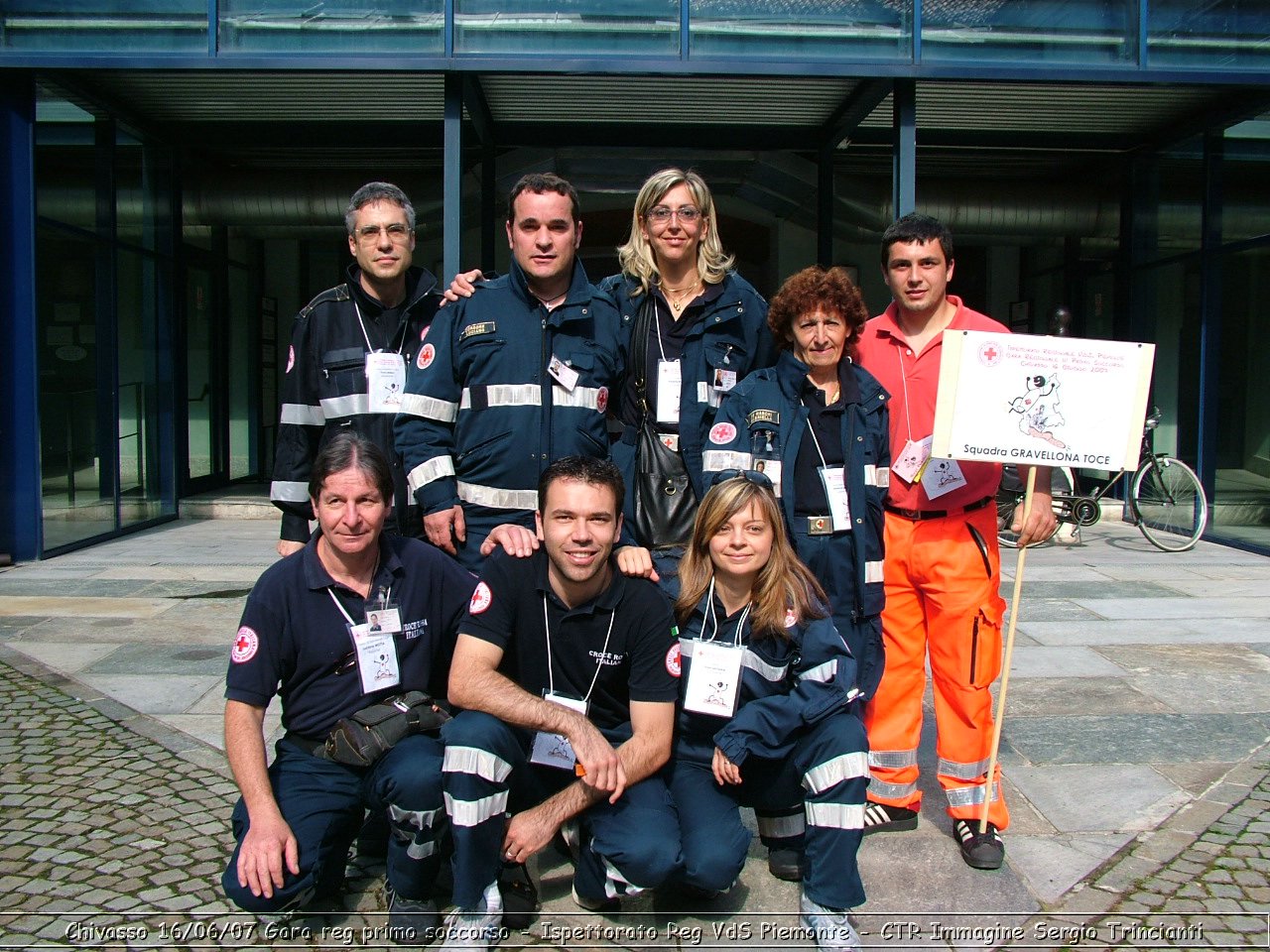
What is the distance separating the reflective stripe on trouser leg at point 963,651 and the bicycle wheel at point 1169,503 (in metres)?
6.44

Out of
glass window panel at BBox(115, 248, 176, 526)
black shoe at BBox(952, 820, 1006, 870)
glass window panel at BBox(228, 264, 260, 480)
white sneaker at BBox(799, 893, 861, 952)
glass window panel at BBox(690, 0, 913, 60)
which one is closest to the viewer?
white sneaker at BBox(799, 893, 861, 952)

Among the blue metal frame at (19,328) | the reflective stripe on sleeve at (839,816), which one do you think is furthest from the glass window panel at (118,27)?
the reflective stripe on sleeve at (839,816)

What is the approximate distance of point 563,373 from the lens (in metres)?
3.41

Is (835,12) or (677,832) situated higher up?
(835,12)

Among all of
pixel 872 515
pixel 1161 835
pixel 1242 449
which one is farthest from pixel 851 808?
pixel 1242 449

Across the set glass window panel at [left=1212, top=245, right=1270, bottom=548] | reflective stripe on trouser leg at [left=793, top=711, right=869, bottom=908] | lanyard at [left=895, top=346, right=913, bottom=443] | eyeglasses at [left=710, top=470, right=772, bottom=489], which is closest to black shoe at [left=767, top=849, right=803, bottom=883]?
reflective stripe on trouser leg at [left=793, top=711, right=869, bottom=908]

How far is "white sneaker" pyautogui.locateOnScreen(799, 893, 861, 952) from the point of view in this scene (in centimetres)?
276

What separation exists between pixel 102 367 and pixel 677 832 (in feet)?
26.2

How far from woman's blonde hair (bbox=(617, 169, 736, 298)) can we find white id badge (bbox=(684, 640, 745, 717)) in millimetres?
1224

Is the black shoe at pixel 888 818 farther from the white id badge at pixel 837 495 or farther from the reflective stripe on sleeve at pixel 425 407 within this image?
the reflective stripe on sleeve at pixel 425 407

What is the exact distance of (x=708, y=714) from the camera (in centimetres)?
315

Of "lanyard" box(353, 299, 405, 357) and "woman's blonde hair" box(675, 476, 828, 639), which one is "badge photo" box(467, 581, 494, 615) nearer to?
"woman's blonde hair" box(675, 476, 828, 639)

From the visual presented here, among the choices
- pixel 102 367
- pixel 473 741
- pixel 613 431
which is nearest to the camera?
pixel 473 741

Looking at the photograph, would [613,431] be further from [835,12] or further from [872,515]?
[835,12]
